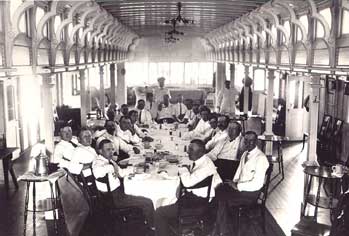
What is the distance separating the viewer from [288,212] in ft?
27.5

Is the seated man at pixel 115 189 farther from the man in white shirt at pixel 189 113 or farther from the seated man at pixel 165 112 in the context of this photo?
the seated man at pixel 165 112

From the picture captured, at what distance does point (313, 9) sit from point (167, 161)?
144 inches

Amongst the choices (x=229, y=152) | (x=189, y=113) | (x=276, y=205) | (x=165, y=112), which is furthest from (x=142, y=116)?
(x=276, y=205)

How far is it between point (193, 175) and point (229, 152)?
9.09 ft

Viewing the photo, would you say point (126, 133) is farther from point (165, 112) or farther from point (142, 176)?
point (165, 112)

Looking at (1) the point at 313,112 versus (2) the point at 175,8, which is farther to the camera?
(2) the point at 175,8

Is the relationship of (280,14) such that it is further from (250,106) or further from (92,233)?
(250,106)

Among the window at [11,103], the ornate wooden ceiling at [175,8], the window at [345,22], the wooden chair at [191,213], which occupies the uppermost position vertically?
the ornate wooden ceiling at [175,8]

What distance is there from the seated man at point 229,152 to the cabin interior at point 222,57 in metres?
1.17

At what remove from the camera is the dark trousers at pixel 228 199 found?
6.98 m

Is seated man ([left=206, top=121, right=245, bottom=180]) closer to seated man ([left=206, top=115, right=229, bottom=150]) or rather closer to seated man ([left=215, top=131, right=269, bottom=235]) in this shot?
seated man ([left=206, top=115, right=229, bottom=150])

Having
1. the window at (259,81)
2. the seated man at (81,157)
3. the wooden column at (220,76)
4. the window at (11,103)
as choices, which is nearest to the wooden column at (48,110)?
the seated man at (81,157)

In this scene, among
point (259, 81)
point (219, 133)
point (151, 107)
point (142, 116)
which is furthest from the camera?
point (259, 81)

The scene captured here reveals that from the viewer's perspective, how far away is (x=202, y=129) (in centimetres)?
1160
